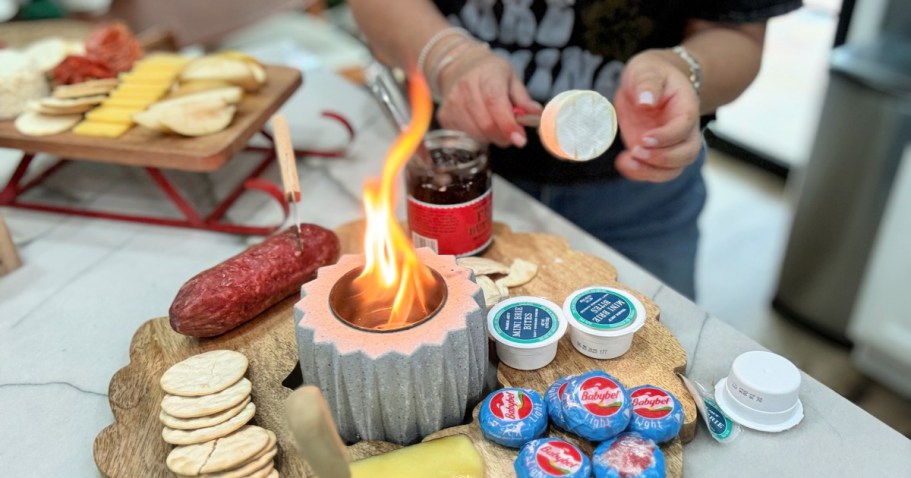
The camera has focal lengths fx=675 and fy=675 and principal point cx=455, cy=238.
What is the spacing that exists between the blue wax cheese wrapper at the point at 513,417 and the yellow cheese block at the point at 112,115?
0.70 metres

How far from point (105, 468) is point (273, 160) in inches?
25.6

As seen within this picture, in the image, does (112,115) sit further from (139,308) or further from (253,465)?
(253,465)

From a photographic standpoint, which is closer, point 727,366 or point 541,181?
point 727,366

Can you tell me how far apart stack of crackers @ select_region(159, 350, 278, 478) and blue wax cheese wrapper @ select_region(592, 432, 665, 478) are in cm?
28

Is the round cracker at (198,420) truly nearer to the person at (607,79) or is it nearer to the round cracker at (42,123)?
the person at (607,79)

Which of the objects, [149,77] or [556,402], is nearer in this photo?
[556,402]

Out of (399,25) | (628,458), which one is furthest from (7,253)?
(628,458)

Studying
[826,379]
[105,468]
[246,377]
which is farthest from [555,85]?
[826,379]

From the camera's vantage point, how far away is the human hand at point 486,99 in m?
0.83

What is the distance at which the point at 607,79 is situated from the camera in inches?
38.9

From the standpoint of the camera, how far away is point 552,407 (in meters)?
0.62

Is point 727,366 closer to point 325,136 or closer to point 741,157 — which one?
point 325,136

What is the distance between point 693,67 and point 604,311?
0.37 m

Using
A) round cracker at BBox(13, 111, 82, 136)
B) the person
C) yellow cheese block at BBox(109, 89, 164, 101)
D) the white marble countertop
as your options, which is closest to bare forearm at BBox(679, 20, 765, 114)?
the person
